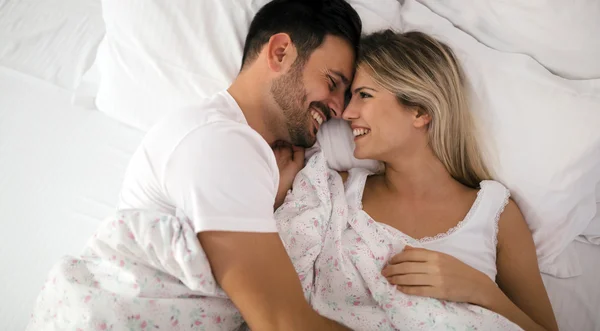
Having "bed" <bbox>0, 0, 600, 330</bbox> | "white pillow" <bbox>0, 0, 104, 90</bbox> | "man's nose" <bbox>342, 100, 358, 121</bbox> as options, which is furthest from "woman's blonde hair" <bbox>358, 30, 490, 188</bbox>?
"white pillow" <bbox>0, 0, 104, 90</bbox>

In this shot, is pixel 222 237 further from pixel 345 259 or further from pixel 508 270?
pixel 508 270

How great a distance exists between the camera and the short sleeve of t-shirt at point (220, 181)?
3.14 feet

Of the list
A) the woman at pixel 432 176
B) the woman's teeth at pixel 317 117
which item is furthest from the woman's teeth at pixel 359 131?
the woman's teeth at pixel 317 117

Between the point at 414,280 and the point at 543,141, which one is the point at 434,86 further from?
the point at 414,280

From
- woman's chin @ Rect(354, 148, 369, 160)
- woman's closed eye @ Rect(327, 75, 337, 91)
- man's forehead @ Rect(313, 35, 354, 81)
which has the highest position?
man's forehead @ Rect(313, 35, 354, 81)

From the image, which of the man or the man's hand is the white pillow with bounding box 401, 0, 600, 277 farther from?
the man's hand

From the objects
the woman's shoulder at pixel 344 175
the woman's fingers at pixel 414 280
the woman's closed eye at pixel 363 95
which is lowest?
the woman's fingers at pixel 414 280

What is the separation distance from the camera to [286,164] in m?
1.41

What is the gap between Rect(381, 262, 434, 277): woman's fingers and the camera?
113 centimetres

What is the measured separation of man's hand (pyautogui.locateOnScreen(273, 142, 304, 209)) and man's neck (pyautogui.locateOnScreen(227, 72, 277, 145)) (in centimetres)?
15

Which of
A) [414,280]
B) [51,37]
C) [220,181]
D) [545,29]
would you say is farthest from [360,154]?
[51,37]

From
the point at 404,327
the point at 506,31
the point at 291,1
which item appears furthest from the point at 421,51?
the point at 404,327

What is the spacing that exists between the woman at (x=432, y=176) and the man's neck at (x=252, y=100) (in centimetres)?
26

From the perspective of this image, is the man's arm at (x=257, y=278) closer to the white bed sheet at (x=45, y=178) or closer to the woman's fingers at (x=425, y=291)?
the woman's fingers at (x=425, y=291)
